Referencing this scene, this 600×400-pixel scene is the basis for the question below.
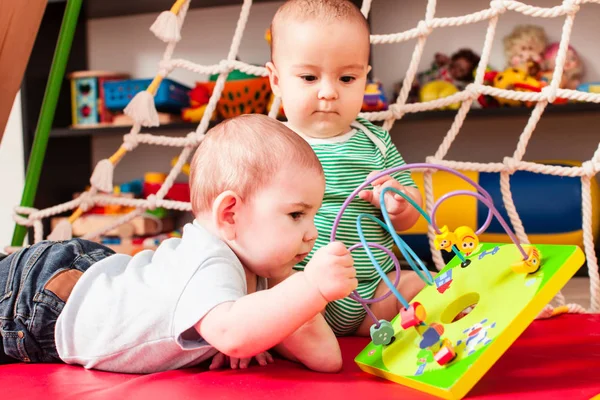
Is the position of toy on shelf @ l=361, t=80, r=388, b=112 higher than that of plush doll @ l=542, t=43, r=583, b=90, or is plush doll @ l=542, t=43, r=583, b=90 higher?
plush doll @ l=542, t=43, r=583, b=90

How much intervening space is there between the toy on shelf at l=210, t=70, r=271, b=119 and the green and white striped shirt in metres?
0.92

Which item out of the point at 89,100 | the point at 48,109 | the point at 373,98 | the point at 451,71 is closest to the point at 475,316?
the point at 48,109

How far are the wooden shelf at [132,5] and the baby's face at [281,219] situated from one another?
5.05ft

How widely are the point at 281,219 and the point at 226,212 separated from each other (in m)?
0.06

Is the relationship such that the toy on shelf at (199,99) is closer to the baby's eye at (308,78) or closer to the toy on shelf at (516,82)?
the toy on shelf at (516,82)

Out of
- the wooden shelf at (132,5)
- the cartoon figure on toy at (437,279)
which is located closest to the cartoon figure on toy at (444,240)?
the cartoon figure on toy at (437,279)

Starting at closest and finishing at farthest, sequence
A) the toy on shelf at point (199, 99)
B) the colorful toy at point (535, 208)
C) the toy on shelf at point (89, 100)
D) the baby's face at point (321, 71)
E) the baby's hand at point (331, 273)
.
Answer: the baby's hand at point (331, 273) → the baby's face at point (321, 71) → the colorful toy at point (535, 208) → the toy on shelf at point (199, 99) → the toy on shelf at point (89, 100)

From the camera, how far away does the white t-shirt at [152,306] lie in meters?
0.60

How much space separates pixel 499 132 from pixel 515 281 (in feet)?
4.92

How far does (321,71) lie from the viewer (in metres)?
0.85

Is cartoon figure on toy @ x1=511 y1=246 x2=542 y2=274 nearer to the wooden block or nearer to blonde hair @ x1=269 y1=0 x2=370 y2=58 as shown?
blonde hair @ x1=269 y1=0 x2=370 y2=58

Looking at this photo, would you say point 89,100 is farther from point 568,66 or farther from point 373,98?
point 568,66

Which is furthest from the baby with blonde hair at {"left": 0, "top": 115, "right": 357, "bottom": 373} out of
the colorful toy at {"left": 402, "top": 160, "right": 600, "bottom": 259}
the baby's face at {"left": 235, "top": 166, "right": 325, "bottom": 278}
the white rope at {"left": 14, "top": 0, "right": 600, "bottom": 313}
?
the colorful toy at {"left": 402, "top": 160, "right": 600, "bottom": 259}

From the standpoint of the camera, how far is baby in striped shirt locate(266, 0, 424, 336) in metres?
0.84
